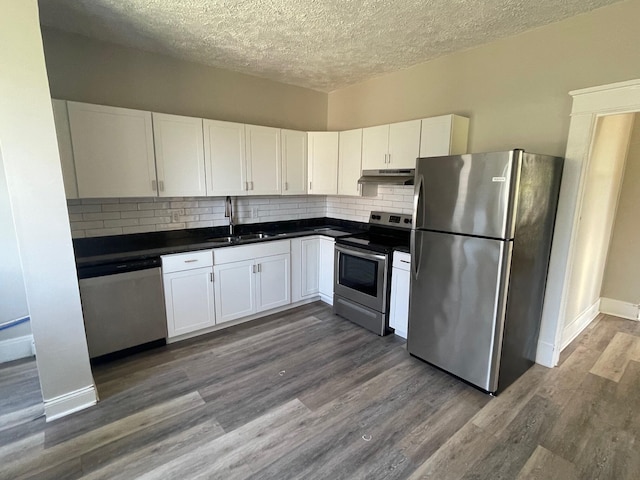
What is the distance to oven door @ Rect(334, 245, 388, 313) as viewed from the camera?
3260 mm

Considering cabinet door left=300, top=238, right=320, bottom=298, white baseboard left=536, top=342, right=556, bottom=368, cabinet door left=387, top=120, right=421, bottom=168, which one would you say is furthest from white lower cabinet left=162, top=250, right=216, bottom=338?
white baseboard left=536, top=342, right=556, bottom=368

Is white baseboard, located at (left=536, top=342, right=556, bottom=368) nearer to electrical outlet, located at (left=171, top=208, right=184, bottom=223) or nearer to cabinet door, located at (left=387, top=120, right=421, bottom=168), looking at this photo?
cabinet door, located at (left=387, top=120, right=421, bottom=168)

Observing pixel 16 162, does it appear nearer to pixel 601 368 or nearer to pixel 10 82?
pixel 10 82

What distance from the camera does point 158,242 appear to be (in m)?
3.26

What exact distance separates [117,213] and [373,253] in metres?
2.50

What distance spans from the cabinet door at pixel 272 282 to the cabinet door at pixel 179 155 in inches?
40.4

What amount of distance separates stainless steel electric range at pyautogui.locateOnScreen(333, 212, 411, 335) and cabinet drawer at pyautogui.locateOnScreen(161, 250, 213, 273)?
1424 mm

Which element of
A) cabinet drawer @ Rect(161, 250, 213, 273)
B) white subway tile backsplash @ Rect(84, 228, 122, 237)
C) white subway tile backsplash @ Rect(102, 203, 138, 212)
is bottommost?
cabinet drawer @ Rect(161, 250, 213, 273)

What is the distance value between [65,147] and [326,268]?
2.76m

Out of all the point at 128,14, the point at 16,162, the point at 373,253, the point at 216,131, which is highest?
the point at 128,14

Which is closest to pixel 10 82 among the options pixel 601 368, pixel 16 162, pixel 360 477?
pixel 16 162

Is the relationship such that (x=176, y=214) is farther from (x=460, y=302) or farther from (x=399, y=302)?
(x=460, y=302)

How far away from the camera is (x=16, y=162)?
6.03ft

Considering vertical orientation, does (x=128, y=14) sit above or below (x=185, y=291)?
above
